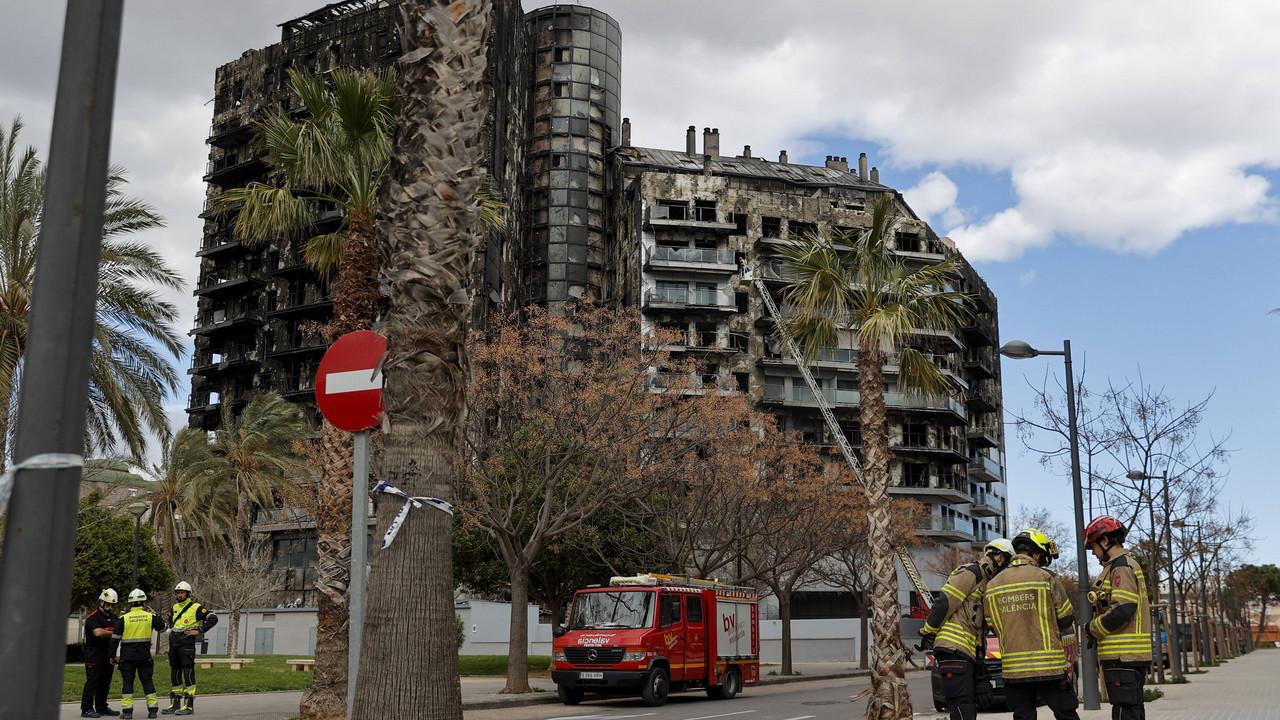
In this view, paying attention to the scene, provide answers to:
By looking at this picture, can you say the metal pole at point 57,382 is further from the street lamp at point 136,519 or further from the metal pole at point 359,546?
the street lamp at point 136,519

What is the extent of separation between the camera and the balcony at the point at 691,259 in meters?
71.4

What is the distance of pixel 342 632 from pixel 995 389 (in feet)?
303

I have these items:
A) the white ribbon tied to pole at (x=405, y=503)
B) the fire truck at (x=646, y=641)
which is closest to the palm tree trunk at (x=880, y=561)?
the fire truck at (x=646, y=641)

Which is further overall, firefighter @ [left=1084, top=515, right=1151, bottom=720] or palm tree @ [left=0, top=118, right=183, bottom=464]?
palm tree @ [left=0, top=118, right=183, bottom=464]

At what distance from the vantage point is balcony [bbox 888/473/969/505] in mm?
72938

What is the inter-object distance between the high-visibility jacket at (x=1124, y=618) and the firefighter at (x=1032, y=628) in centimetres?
28

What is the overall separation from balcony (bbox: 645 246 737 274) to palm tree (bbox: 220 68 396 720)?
5441 cm

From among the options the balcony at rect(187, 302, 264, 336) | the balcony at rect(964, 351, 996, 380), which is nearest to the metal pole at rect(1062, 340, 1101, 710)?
the balcony at rect(187, 302, 264, 336)

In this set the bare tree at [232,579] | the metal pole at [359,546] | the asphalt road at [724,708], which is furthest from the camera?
the bare tree at [232,579]

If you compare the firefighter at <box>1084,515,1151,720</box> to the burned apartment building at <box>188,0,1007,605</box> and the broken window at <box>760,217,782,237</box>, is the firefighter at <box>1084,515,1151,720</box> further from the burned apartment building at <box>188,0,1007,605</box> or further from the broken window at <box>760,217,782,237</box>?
the broken window at <box>760,217,782,237</box>

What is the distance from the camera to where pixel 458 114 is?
634 cm

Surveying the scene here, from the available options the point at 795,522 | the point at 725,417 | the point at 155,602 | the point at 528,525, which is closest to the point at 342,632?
the point at 528,525

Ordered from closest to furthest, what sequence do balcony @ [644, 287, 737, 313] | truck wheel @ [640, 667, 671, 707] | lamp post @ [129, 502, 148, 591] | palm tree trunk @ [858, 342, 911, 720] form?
palm tree trunk @ [858, 342, 911, 720] → truck wheel @ [640, 667, 671, 707] → lamp post @ [129, 502, 148, 591] → balcony @ [644, 287, 737, 313]

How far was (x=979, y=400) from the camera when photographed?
88312 mm
